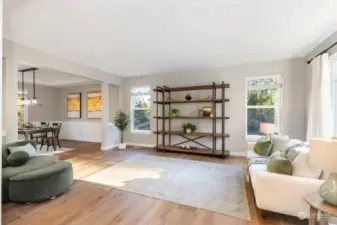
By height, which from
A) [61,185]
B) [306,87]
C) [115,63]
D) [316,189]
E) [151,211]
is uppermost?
[115,63]

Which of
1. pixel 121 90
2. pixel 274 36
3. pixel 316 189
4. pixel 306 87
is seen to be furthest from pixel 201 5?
pixel 121 90

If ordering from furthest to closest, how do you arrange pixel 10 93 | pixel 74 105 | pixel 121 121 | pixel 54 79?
pixel 74 105 → pixel 54 79 → pixel 121 121 → pixel 10 93

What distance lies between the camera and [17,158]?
2834mm

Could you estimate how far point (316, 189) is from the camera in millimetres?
1870

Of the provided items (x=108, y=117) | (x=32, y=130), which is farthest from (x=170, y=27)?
(x=32, y=130)

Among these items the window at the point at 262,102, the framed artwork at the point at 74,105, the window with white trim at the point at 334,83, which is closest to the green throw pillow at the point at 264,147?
the window with white trim at the point at 334,83

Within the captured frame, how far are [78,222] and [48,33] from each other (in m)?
2.94

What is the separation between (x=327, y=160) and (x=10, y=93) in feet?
15.2

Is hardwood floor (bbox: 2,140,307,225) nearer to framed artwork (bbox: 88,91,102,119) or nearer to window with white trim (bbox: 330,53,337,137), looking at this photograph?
window with white trim (bbox: 330,53,337,137)

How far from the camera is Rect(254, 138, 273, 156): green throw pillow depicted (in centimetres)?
340

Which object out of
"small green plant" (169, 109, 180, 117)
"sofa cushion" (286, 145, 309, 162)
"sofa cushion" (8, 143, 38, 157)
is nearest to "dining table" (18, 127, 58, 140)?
"sofa cushion" (8, 143, 38, 157)

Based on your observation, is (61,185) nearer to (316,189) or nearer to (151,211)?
(151,211)

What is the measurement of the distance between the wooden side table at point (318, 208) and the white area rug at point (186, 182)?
2.41 ft

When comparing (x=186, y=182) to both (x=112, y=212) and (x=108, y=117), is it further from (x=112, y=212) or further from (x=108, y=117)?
(x=108, y=117)
